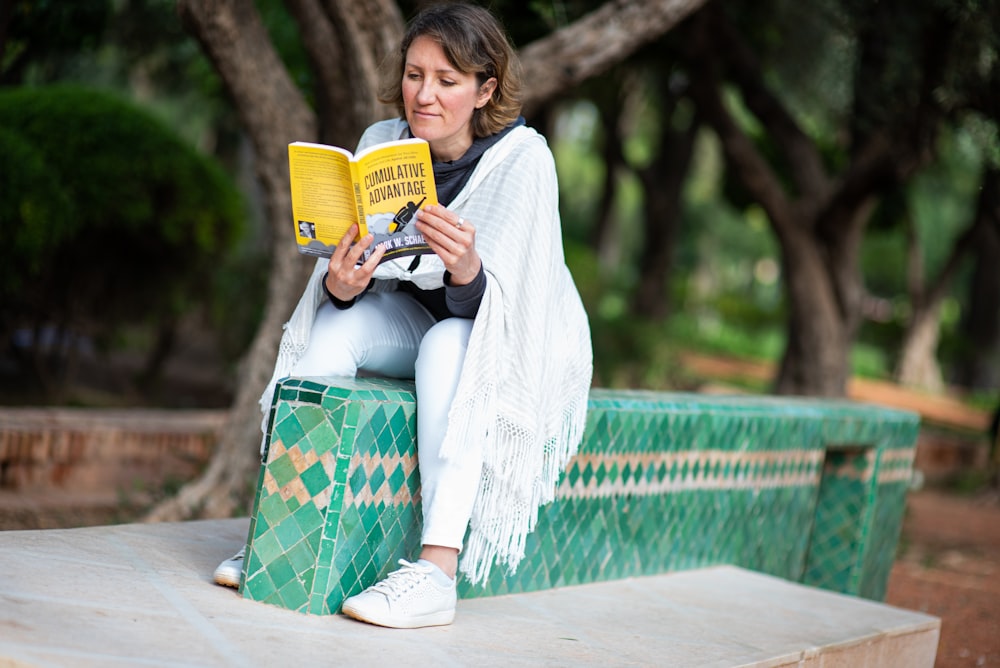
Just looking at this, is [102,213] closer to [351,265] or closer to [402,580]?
[351,265]

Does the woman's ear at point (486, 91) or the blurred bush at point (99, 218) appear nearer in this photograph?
the woman's ear at point (486, 91)

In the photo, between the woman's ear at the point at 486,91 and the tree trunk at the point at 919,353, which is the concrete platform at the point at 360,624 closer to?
the woman's ear at the point at 486,91

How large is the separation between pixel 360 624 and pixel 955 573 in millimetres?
5425

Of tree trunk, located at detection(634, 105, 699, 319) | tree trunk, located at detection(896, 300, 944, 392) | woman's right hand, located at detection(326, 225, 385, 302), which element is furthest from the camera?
tree trunk, located at detection(896, 300, 944, 392)

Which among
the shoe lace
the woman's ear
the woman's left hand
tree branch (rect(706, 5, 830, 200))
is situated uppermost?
tree branch (rect(706, 5, 830, 200))

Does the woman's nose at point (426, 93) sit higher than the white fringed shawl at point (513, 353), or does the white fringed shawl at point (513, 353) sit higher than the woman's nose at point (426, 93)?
the woman's nose at point (426, 93)

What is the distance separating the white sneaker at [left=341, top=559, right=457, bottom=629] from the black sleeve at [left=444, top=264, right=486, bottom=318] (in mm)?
670

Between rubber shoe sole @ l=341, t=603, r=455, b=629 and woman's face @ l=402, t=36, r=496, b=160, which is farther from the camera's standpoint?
woman's face @ l=402, t=36, r=496, b=160

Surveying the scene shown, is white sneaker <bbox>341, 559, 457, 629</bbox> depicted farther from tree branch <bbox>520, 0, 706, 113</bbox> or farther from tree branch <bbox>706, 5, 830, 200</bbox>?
tree branch <bbox>706, 5, 830, 200</bbox>

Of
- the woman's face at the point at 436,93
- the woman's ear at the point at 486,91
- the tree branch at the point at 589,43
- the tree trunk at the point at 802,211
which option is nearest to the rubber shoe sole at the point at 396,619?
the woman's face at the point at 436,93

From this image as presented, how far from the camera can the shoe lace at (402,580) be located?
9.15ft

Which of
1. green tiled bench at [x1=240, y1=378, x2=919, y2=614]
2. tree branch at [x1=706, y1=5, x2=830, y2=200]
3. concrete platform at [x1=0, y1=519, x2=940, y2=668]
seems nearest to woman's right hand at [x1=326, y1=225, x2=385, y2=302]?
green tiled bench at [x1=240, y1=378, x2=919, y2=614]

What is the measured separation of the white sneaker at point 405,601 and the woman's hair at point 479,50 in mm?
1262

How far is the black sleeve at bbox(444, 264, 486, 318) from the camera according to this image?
9.59 feet
